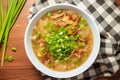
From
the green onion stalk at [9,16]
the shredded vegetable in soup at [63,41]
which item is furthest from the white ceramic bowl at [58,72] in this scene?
the green onion stalk at [9,16]

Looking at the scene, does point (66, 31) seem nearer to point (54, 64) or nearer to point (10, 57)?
point (54, 64)

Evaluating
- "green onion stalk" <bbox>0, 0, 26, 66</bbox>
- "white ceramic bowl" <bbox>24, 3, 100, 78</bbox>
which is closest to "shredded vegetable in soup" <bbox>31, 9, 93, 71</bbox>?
"white ceramic bowl" <bbox>24, 3, 100, 78</bbox>

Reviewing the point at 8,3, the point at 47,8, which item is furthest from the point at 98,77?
the point at 8,3

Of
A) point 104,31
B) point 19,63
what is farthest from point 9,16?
point 104,31

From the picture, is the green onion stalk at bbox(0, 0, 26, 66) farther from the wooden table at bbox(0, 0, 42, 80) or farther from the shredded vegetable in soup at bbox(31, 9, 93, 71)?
the shredded vegetable in soup at bbox(31, 9, 93, 71)

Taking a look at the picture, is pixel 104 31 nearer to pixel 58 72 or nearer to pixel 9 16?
pixel 58 72

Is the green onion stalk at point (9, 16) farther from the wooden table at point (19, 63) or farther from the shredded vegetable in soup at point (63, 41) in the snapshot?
the shredded vegetable in soup at point (63, 41)
